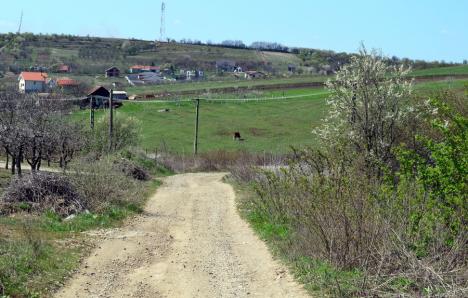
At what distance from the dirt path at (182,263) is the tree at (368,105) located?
18.6 ft

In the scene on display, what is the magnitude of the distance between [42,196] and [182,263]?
22.5 ft

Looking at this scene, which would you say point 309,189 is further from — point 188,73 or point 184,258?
point 188,73

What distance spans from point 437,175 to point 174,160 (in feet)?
123

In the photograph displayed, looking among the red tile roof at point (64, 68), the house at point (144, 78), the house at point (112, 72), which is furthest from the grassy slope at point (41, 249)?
the house at point (112, 72)

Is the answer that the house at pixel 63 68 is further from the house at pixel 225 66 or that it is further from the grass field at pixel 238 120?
the house at pixel 225 66

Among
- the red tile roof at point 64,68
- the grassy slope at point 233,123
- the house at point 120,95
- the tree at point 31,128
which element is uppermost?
the tree at point 31,128

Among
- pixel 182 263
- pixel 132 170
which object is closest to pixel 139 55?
pixel 132 170

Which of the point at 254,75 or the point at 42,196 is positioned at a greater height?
the point at 42,196

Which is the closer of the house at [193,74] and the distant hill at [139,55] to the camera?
the distant hill at [139,55]

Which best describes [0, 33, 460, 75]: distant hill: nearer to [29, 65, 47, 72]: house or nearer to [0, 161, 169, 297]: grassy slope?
[29, 65, 47, 72]: house

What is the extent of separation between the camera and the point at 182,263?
41.9 feet

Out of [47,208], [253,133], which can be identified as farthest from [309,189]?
[253,133]

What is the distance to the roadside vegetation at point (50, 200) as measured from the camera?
10.9 meters

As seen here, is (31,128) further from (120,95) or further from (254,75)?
(254,75)
